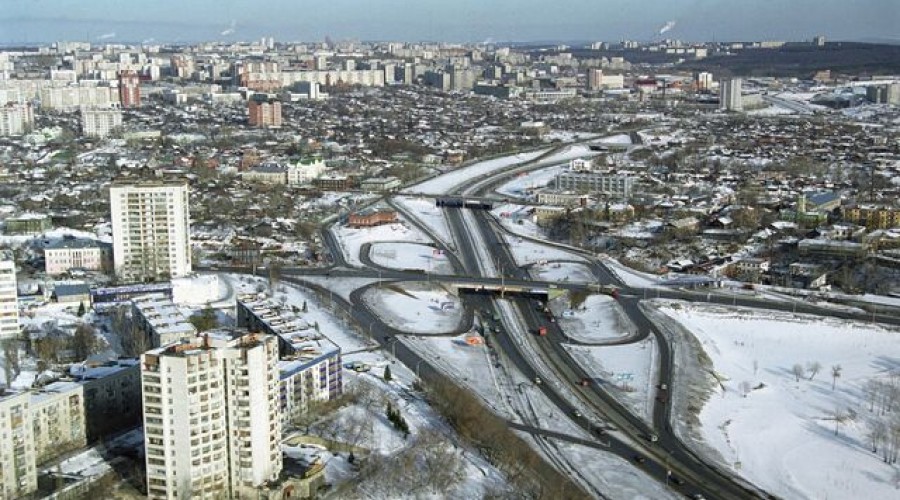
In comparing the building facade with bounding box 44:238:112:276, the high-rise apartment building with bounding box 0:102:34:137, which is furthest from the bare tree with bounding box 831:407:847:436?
the high-rise apartment building with bounding box 0:102:34:137

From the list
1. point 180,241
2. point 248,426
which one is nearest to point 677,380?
point 248,426

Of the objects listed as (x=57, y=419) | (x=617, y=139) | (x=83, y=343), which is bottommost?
(x=83, y=343)

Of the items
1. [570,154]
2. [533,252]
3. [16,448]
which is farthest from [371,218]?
[570,154]

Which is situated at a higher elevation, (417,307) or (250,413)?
(250,413)

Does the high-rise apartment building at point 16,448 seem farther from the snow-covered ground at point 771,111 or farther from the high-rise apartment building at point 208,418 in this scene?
the snow-covered ground at point 771,111

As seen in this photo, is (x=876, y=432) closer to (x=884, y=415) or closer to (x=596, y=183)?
(x=884, y=415)
